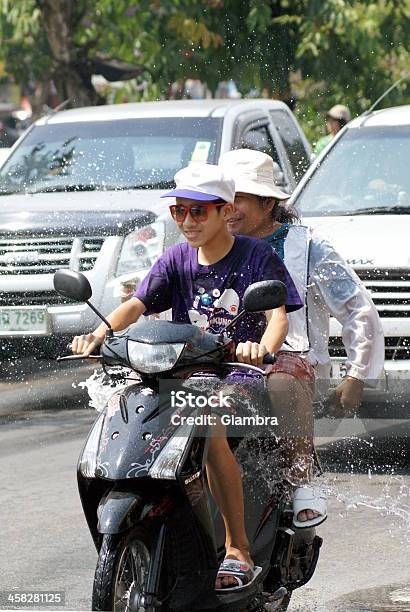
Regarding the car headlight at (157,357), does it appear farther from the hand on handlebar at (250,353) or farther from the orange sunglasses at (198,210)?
the orange sunglasses at (198,210)

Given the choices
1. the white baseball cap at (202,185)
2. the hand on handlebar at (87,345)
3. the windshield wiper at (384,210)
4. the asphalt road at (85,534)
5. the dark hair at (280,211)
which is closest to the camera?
the hand on handlebar at (87,345)

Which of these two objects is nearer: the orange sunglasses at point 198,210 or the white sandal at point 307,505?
the orange sunglasses at point 198,210

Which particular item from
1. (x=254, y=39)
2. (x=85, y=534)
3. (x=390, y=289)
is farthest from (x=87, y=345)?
(x=254, y=39)

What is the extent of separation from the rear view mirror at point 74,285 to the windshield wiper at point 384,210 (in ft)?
14.9

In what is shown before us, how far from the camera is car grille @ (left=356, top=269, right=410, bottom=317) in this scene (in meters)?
8.89

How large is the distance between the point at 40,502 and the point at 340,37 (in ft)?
34.8

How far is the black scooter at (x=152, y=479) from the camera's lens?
5.03 meters

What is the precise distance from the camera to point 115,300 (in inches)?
435

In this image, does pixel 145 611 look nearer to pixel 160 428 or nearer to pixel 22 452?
pixel 160 428

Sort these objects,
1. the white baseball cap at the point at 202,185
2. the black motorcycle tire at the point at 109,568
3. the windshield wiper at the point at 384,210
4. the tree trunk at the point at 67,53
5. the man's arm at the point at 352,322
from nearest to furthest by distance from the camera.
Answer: the black motorcycle tire at the point at 109,568 < the white baseball cap at the point at 202,185 < the man's arm at the point at 352,322 < the windshield wiper at the point at 384,210 < the tree trunk at the point at 67,53

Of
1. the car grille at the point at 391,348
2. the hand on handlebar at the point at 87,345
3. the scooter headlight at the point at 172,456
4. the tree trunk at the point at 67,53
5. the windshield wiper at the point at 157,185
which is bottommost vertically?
the tree trunk at the point at 67,53

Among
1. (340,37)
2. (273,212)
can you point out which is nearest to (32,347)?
(273,212)

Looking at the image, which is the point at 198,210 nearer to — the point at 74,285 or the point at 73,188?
the point at 74,285

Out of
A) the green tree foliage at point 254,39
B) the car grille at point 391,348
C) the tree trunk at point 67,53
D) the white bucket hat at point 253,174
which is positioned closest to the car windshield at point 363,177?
the car grille at point 391,348
